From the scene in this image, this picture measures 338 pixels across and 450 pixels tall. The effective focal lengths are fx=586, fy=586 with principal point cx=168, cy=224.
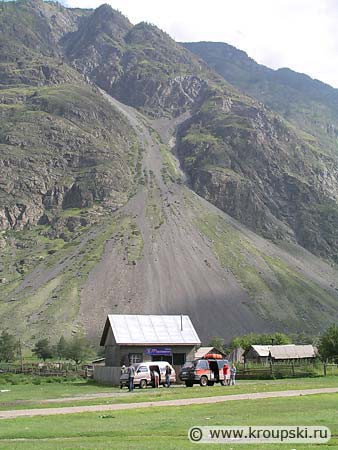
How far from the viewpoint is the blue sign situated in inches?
2268

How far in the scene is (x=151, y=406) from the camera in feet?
92.1

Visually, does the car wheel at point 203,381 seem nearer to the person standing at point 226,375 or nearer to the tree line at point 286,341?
the person standing at point 226,375

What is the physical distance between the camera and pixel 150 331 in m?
59.4

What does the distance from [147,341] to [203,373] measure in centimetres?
1299

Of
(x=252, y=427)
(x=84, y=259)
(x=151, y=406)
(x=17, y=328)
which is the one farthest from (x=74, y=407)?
(x=84, y=259)

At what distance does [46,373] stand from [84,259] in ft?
353

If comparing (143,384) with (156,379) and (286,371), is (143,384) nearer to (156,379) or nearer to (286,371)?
(156,379)

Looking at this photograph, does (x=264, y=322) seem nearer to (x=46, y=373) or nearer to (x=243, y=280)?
(x=243, y=280)

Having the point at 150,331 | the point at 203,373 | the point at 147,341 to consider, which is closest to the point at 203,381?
the point at 203,373

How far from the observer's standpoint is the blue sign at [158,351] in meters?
57.6

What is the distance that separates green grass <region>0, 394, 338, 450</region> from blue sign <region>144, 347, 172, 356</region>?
30505 millimetres

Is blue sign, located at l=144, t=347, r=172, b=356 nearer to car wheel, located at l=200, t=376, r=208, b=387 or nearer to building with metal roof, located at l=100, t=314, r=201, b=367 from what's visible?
building with metal roof, located at l=100, t=314, r=201, b=367

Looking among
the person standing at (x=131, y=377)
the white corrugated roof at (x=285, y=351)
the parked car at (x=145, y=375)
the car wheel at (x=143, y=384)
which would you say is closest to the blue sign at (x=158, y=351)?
the parked car at (x=145, y=375)

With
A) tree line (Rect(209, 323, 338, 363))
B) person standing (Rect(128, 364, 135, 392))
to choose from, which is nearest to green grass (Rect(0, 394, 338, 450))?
person standing (Rect(128, 364, 135, 392))
